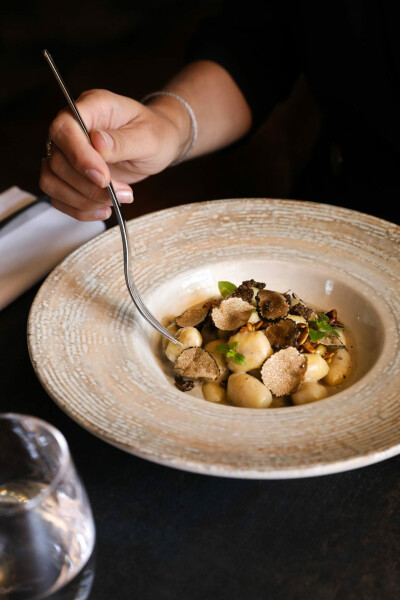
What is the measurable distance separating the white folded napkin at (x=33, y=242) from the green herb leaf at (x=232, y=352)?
38 centimetres

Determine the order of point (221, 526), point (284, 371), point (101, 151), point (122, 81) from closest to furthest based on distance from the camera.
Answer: point (221, 526)
point (284, 371)
point (101, 151)
point (122, 81)

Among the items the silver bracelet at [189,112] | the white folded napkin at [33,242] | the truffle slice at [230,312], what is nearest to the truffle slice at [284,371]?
the truffle slice at [230,312]

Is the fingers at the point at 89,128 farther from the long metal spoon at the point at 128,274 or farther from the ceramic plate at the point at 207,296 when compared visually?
the ceramic plate at the point at 207,296

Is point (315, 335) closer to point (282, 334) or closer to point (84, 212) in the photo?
point (282, 334)

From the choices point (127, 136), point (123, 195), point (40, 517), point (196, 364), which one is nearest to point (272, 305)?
point (196, 364)

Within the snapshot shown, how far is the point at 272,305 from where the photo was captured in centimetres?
99

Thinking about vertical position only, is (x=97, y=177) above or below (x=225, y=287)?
above

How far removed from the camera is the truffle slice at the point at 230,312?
99 cm

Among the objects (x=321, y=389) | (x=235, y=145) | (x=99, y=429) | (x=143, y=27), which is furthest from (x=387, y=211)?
(x=143, y=27)

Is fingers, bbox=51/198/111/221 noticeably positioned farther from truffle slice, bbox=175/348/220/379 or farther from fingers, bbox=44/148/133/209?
truffle slice, bbox=175/348/220/379

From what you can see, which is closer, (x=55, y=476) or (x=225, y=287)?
(x=55, y=476)

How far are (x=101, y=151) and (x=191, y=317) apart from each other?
0.30m

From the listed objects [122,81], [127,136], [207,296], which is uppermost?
[127,136]

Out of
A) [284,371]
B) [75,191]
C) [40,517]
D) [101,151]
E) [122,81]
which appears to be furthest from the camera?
[122,81]
